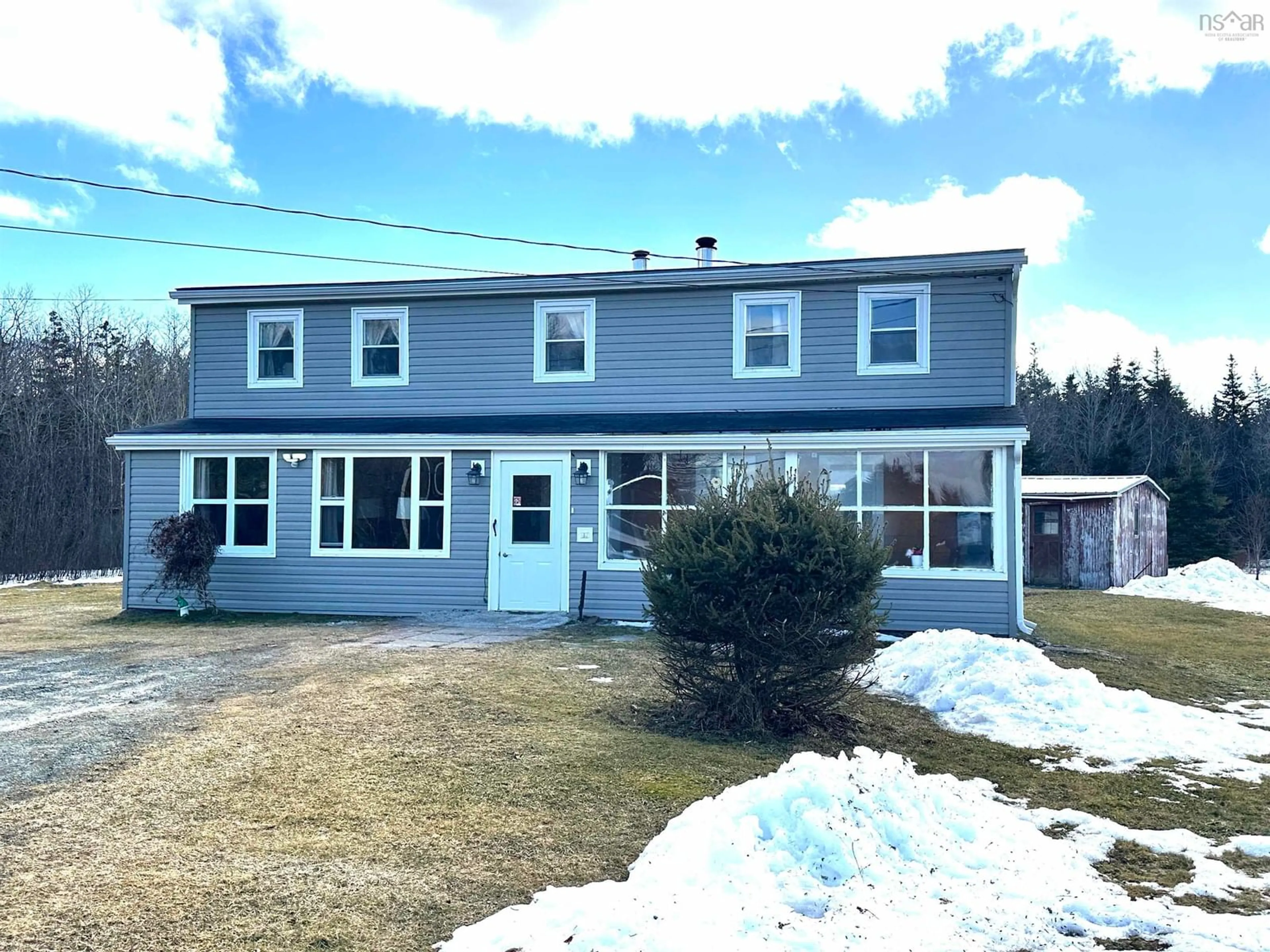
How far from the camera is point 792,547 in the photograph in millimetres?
6656

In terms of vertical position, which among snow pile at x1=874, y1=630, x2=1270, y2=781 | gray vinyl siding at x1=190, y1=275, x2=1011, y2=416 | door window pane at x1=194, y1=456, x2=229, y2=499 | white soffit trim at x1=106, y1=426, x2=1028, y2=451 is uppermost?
gray vinyl siding at x1=190, y1=275, x2=1011, y2=416

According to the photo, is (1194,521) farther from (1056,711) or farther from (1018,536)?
(1056,711)

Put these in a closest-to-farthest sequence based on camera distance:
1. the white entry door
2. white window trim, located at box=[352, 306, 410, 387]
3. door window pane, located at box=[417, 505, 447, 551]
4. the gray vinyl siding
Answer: the gray vinyl siding < the white entry door < door window pane, located at box=[417, 505, 447, 551] < white window trim, located at box=[352, 306, 410, 387]

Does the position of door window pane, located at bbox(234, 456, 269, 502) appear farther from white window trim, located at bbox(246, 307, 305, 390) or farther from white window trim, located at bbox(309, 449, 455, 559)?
white window trim, located at bbox(246, 307, 305, 390)

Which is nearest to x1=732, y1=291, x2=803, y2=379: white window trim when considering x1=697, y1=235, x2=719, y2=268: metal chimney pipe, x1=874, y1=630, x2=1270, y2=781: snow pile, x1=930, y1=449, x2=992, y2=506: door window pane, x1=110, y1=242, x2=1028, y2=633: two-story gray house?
x1=110, y1=242, x2=1028, y2=633: two-story gray house

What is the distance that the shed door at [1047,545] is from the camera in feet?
77.4

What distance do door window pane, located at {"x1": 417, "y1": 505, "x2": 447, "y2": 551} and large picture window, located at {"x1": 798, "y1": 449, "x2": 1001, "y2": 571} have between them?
18.1ft

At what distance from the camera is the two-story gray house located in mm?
12602

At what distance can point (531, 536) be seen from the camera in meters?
13.9

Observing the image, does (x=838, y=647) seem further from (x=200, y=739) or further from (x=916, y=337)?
(x=916, y=337)

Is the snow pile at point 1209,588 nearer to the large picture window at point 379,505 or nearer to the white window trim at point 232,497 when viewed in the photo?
the large picture window at point 379,505

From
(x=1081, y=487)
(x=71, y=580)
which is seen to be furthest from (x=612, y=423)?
(x=1081, y=487)

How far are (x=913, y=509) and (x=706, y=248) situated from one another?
5.66m

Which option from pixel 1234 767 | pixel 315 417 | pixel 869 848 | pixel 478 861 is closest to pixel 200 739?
pixel 478 861
